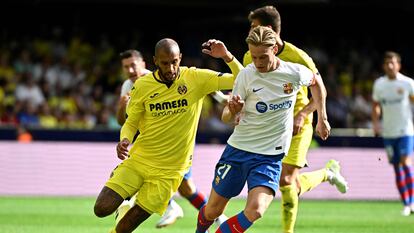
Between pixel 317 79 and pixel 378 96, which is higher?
pixel 317 79

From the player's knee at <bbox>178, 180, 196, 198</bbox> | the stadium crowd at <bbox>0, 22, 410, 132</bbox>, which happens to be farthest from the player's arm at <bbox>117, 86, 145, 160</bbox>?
the stadium crowd at <bbox>0, 22, 410, 132</bbox>

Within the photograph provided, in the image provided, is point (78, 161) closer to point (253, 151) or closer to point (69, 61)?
point (69, 61)

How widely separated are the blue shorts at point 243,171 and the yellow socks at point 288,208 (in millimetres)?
1360

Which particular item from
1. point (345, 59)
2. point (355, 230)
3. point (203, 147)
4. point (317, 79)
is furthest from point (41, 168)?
point (345, 59)

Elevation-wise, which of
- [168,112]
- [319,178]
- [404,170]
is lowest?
[404,170]

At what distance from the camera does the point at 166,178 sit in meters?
9.30

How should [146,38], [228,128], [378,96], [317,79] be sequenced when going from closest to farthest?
[317,79]
[378,96]
[228,128]
[146,38]

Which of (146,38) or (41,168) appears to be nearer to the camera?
(41,168)

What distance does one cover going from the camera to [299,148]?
1016 cm

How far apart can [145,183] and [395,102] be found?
7.79 metres

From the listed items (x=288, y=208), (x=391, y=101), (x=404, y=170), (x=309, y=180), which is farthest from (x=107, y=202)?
(x=391, y=101)

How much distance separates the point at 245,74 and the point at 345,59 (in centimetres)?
2005

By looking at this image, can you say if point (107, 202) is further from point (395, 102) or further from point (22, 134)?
point (22, 134)

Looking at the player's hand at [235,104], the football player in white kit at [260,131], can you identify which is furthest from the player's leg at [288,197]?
the player's hand at [235,104]
